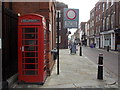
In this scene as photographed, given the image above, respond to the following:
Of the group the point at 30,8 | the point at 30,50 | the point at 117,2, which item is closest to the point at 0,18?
the point at 30,50

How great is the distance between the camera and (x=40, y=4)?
6223 millimetres

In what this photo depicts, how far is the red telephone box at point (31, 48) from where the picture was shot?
17.0 ft

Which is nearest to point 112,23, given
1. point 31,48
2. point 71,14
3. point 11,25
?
point 71,14

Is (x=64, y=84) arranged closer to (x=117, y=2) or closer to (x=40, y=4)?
(x=40, y=4)

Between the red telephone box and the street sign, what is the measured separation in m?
3.01

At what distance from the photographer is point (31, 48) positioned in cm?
538

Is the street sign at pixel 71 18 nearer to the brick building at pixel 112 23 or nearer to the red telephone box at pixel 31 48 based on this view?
the red telephone box at pixel 31 48

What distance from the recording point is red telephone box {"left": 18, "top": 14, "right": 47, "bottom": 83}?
5172 mm

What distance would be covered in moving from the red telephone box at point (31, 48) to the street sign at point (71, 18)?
9.87 ft

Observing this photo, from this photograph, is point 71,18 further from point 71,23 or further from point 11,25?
point 11,25

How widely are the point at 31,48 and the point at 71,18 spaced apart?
365 centimetres

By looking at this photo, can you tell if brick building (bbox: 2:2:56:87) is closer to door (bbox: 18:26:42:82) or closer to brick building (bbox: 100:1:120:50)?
door (bbox: 18:26:42:82)

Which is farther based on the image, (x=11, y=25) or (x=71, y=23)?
(x=71, y=23)

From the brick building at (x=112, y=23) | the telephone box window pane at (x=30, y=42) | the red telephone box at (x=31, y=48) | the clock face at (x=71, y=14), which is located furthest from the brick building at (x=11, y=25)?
the brick building at (x=112, y=23)
